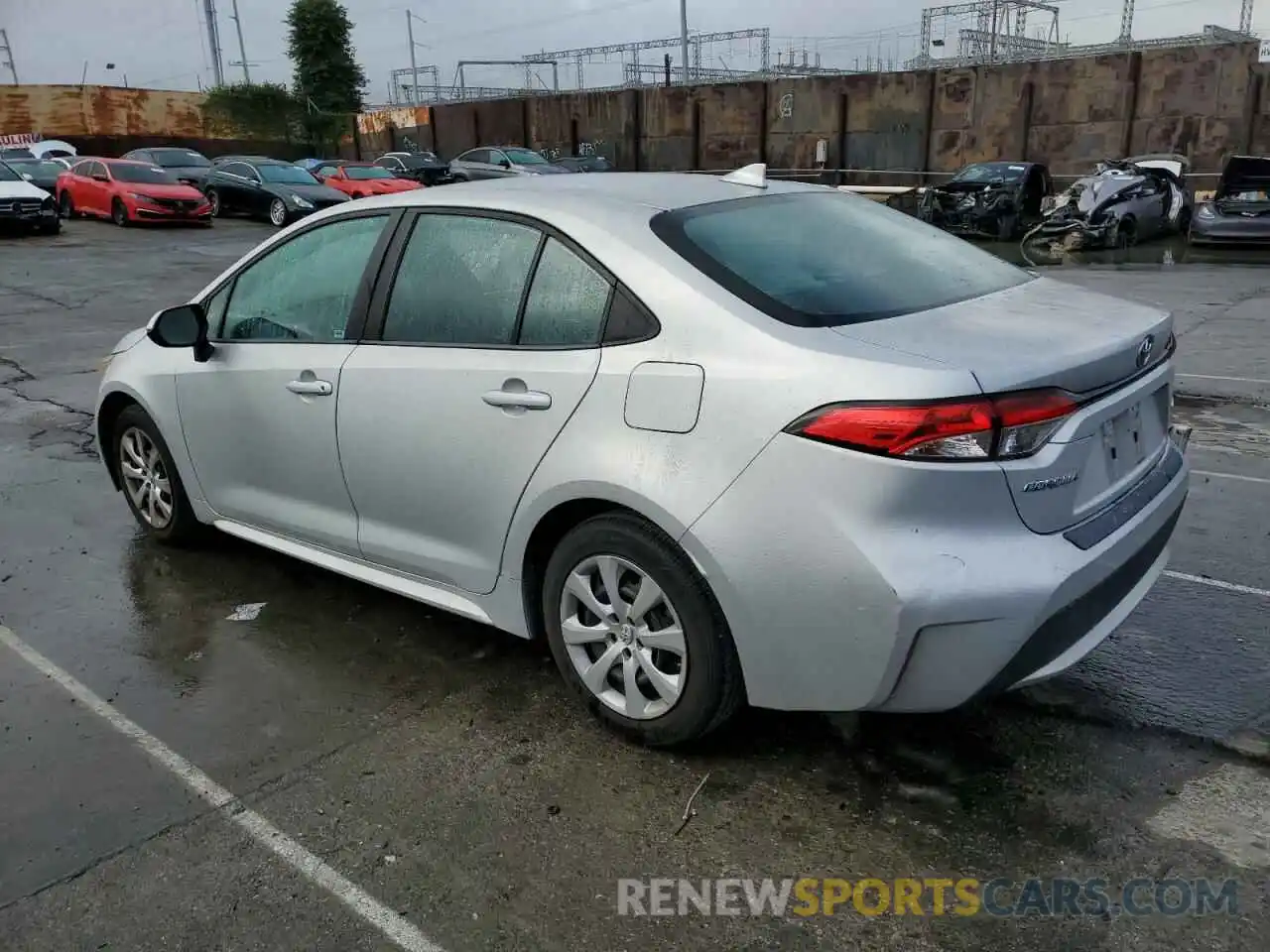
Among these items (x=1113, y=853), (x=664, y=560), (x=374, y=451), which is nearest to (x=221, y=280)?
(x=374, y=451)

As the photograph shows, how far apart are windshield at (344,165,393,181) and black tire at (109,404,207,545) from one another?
22069 millimetres

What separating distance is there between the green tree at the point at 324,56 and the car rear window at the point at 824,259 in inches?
2307

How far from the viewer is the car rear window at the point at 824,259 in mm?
3094

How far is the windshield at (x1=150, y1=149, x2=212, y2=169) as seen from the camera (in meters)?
27.8

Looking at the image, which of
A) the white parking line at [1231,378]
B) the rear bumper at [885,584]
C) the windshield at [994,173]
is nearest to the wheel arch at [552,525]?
the rear bumper at [885,584]

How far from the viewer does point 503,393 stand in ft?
11.0

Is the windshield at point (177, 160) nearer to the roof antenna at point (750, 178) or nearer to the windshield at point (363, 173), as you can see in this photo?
the windshield at point (363, 173)

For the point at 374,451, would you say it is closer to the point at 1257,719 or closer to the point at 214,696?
the point at 214,696

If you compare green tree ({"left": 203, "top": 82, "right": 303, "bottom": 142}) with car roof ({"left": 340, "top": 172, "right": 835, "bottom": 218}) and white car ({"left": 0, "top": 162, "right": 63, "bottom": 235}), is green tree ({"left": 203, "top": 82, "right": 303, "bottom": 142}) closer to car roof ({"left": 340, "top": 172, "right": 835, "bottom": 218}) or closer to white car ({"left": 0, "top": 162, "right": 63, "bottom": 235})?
white car ({"left": 0, "top": 162, "right": 63, "bottom": 235})

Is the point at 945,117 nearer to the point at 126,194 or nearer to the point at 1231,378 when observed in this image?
the point at 126,194

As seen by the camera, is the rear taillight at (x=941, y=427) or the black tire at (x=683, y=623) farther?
the black tire at (x=683, y=623)

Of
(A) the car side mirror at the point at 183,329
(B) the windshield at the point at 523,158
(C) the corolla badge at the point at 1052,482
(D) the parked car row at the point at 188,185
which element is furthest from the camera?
(B) the windshield at the point at 523,158

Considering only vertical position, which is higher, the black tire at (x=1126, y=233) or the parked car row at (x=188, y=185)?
the parked car row at (x=188, y=185)

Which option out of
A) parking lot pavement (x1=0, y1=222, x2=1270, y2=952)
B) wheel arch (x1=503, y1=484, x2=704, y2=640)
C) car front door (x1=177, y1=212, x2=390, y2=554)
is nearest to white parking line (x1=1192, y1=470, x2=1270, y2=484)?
parking lot pavement (x1=0, y1=222, x2=1270, y2=952)
